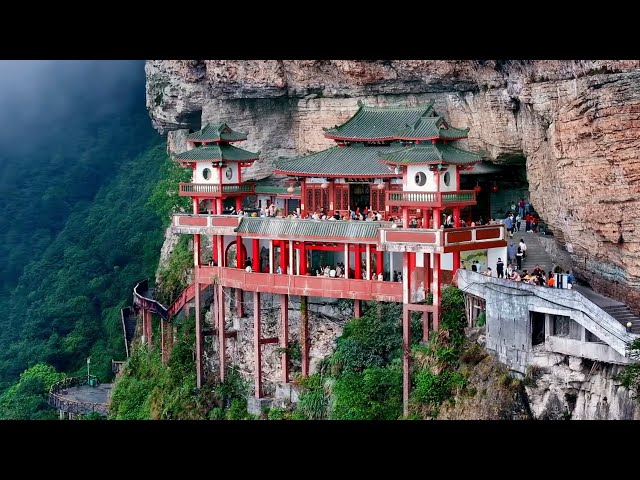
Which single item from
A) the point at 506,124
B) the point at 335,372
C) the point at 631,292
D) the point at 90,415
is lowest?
the point at 90,415

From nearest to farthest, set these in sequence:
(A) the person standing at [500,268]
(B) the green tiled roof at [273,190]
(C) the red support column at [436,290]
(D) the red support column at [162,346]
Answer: (C) the red support column at [436,290], (A) the person standing at [500,268], (B) the green tiled roof at [273,190], (D) the red support column at [162,346]

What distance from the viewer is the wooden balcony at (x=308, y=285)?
43031 millimetres

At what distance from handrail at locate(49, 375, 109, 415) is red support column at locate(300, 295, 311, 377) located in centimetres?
1256

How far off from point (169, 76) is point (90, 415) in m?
13.7

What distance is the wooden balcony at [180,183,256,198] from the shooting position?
4894 cm

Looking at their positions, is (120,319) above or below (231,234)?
below

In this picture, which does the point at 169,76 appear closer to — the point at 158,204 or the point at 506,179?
the point at 158,204

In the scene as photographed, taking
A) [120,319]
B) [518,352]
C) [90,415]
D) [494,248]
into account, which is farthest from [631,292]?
[120,319]

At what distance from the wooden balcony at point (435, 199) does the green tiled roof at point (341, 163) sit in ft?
12.9

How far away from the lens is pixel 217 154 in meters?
48.7

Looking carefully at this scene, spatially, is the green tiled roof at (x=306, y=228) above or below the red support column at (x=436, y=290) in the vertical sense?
above

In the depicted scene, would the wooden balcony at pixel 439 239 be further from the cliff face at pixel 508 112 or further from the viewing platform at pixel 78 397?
the viewing platform at pixel 78 397

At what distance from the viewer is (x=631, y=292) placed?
36406mm

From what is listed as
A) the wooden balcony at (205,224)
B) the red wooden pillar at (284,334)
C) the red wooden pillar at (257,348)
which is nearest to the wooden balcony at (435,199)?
the red wooden pillar at (284,334)
